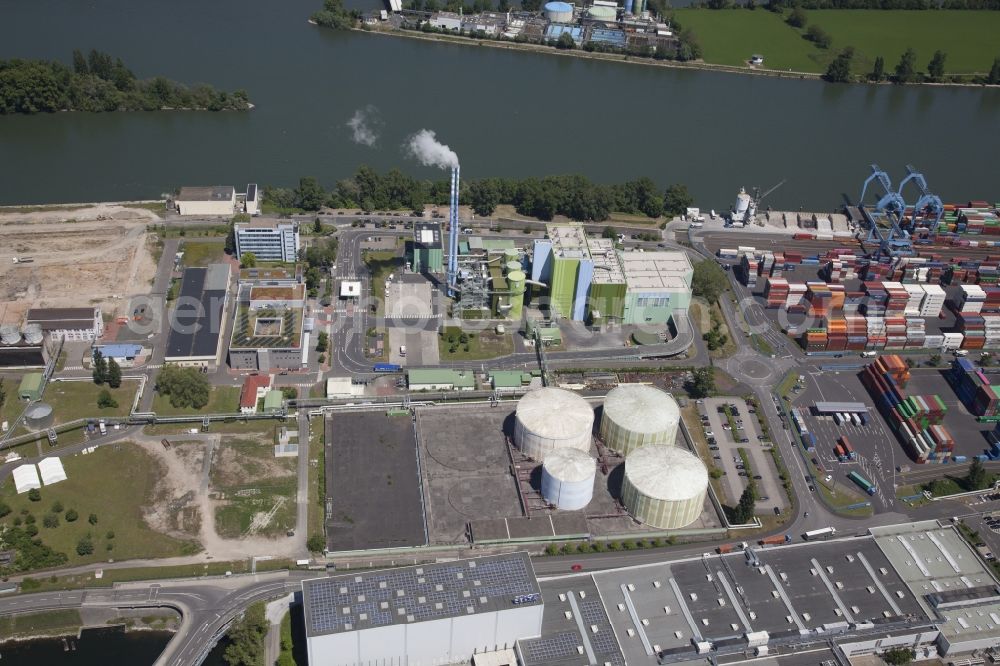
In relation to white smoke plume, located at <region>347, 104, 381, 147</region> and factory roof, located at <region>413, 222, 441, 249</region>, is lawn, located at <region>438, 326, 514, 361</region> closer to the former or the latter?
factory roof, located at <region>413, 222, 441, 249</region>

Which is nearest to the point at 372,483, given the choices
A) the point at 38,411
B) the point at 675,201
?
the point at 38,411

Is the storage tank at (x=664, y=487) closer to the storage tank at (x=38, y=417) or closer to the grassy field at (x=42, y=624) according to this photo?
the grassy field at (x=42, y=624)

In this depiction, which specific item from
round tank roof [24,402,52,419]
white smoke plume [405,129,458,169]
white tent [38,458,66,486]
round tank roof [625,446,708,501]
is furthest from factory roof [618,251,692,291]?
round tank roof [24,402,52,419]

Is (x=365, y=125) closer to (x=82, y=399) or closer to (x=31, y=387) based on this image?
(x=82, y=399)

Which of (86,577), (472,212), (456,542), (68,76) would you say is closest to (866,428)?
(456,542)

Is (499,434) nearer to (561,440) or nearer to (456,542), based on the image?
(561,440)
